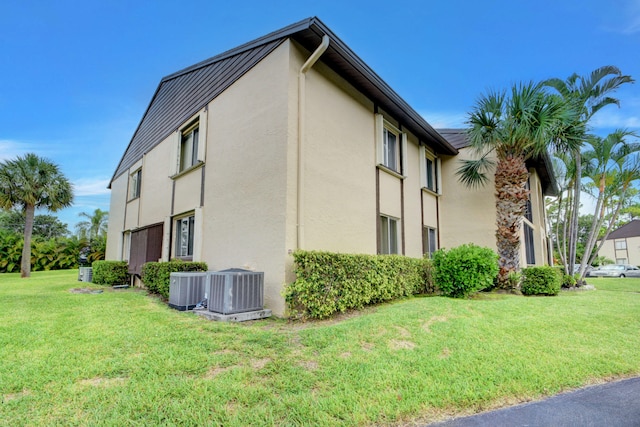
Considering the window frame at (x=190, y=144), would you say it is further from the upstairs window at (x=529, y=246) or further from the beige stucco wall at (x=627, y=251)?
the beige stucco wall at (x=627, y=251)

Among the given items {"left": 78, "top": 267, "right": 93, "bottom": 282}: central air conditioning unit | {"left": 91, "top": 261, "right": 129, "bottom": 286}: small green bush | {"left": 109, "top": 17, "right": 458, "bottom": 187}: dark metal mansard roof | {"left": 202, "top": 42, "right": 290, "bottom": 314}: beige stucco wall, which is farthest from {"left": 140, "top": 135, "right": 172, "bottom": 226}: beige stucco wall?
{"left": 78, "top": 267, "right": 93, "bottom": 282}: central air conditioning unit

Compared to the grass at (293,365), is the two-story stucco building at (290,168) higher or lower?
higher

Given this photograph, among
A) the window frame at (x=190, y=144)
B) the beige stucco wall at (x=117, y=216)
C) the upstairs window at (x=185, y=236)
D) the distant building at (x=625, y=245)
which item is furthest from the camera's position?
the distant building at (x=625, y=245)

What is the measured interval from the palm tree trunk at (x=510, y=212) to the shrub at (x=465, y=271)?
229 centimetres

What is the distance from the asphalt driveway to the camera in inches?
97.7

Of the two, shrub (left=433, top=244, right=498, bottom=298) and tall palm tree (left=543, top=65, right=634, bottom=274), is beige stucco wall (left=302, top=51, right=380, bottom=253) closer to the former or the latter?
shrub (left=433, top=244, right=498, bottom=298)

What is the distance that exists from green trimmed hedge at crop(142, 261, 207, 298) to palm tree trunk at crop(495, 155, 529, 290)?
28.6 ft

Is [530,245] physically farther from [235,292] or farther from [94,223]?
[94,223]

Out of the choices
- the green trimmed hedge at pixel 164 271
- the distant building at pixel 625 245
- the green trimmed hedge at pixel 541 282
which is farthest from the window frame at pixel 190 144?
the distant building at pixel 625 245

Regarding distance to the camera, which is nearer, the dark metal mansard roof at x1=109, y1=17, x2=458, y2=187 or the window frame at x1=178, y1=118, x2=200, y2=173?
the dark metal mansard roof at x1=109, y1=17, x2=458, y2=187

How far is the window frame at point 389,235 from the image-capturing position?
29.8ft

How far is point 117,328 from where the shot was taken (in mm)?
4645

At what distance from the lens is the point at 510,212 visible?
385 inches

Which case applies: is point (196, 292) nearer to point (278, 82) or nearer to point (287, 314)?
point (287, 314)
